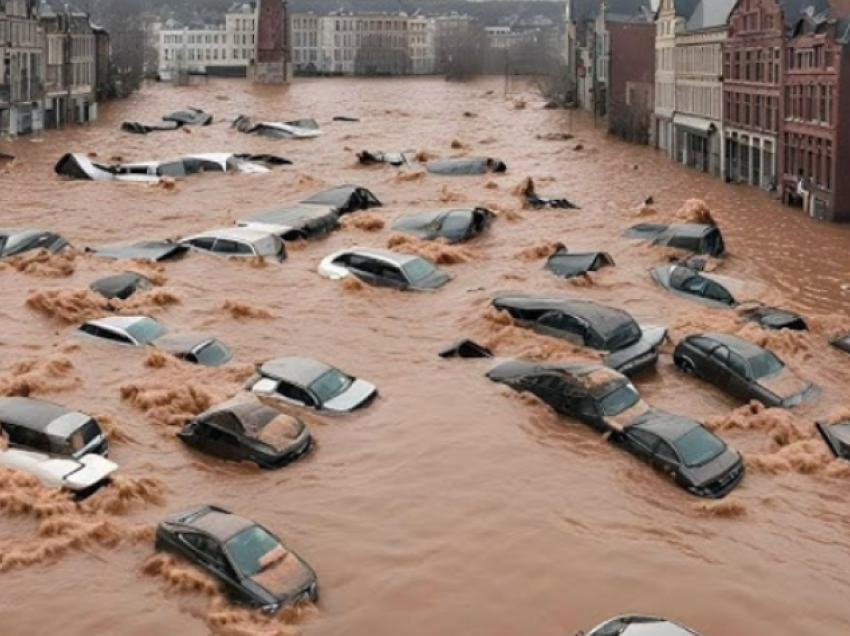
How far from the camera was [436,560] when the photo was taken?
15.9 m

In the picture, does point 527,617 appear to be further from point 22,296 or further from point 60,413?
point 22,296

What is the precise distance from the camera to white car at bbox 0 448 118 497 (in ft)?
56.9

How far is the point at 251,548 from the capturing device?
14961mm

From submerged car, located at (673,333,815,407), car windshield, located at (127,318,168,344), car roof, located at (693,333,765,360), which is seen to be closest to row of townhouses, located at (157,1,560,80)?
car windshield, located at (127,318,168,344)

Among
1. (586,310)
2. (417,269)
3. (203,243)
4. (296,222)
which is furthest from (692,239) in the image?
(203,243)

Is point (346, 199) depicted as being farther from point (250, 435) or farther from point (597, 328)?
point (250, 435)

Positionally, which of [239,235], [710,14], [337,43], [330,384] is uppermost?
[337,43]

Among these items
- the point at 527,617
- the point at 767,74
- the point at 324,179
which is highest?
the point at 767,74

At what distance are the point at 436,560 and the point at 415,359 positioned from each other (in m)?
8.68

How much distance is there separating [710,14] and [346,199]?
2983 cm

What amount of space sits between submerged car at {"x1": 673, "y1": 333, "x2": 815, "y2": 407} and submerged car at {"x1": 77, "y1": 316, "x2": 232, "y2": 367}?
8.94 meters

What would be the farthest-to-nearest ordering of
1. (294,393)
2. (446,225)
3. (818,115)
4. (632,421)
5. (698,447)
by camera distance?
(818,115), (446,225), (294,393), (632,421), (698,447)

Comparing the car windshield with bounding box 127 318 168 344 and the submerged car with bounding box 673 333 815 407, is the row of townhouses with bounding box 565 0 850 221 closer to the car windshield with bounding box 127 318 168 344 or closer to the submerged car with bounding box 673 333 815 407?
the submerged car with bounding box 673 333 815 407

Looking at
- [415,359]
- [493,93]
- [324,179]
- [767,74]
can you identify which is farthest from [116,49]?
[415,359]
